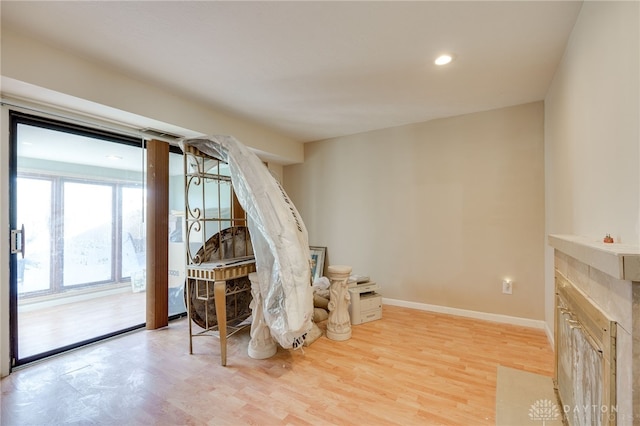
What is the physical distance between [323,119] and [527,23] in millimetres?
2104

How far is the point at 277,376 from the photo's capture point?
2.04m

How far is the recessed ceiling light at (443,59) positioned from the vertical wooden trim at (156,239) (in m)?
2.81

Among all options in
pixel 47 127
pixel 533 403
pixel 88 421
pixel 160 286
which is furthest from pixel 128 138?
pixel 533 403

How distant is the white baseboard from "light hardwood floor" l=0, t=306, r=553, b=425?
135 millimetres

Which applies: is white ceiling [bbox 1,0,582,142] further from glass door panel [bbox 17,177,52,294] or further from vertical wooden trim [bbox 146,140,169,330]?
glass door panel [bbox 17,177,52,294]

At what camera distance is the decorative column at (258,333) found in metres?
2.30

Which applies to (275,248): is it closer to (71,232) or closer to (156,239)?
(156,239)

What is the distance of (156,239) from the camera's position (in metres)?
2.95

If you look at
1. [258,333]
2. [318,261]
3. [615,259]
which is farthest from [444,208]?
[615,259]

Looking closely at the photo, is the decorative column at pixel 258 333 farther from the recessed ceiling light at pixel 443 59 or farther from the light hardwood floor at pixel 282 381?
the recessed ceiling light at pixel 443 59

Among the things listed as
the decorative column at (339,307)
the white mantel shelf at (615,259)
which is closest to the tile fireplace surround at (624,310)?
the white mantel shelf at (615,259)

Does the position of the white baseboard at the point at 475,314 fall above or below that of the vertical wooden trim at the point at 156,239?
below

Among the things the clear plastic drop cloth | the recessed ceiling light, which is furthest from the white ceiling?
the clear plastic drop cloth

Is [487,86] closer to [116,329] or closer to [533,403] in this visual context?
[533,403]
